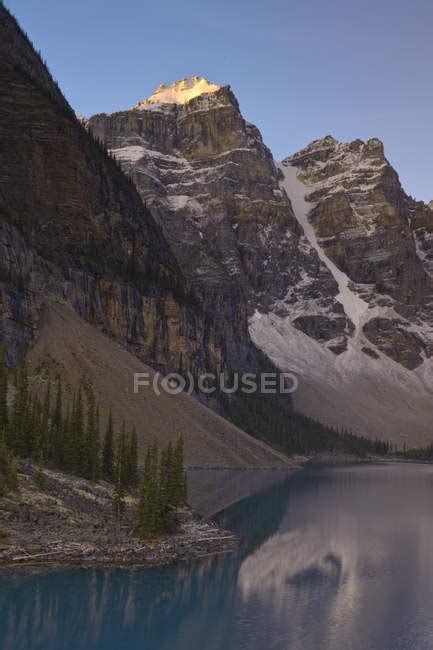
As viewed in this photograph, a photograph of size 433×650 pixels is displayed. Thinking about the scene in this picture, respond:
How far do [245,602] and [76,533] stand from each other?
31.4 feet

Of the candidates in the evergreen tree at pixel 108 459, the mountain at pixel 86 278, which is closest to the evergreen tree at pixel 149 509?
the evergreen tree at pixel 108 459

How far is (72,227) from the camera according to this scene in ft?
396

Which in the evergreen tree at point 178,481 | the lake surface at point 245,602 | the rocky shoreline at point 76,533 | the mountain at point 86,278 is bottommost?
the lake surface at point 245,602

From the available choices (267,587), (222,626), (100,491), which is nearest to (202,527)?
(100,491)

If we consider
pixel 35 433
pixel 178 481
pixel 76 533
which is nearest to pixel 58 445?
pixel 35 433

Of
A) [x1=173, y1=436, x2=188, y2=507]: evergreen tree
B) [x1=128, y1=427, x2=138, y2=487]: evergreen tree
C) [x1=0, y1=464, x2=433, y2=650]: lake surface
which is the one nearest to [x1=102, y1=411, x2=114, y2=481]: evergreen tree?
[x1=128, y1=427, x2=138, y2=487]: evergreen tree

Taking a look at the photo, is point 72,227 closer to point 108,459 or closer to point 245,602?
point 108,459

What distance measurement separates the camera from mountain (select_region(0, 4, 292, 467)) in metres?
89.0

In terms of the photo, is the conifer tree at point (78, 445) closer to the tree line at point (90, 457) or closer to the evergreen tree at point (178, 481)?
the tree line at point (90, 457)

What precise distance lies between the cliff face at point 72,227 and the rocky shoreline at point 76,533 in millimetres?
48625

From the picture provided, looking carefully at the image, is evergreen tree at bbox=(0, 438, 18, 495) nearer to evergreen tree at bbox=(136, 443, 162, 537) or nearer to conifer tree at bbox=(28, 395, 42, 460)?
conifer tree at bbox=(28, 395, 42, 460)

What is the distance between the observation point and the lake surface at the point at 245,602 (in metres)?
32.9

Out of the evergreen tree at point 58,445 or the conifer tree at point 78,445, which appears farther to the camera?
the conifer tree at point 78,445

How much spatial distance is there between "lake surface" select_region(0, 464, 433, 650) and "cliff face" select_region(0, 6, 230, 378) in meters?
54.0
